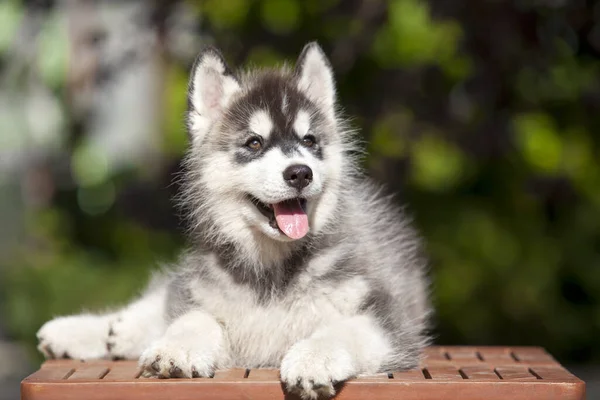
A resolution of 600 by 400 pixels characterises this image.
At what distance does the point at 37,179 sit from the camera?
7938 mm

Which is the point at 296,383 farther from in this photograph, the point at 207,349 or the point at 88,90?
the point at 88,90

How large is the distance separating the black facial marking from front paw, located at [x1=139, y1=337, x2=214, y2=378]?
2.72 feet

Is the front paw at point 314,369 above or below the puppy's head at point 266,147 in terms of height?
below

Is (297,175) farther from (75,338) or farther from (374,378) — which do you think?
(75,338)

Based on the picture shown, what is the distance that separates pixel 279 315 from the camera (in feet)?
12.0

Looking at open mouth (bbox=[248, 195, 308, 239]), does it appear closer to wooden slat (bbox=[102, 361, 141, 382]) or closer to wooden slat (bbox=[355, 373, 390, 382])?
wooden slat (bbox=[355, 373, 390, 382])

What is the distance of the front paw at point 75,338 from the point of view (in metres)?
4.14

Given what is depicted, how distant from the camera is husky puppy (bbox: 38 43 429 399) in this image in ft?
11.5

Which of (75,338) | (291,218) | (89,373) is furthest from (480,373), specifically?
(75,338)

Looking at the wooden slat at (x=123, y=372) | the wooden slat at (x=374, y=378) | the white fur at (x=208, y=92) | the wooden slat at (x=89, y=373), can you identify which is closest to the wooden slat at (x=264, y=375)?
the wooden slat at (x=374, y=378)

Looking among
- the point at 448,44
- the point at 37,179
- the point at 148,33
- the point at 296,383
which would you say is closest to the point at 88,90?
the point at 148,33

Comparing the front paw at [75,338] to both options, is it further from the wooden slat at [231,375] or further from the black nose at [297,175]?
the black nose at [297,175]

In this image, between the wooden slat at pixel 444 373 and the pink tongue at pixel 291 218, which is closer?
the wooden slat at pixel 444 373

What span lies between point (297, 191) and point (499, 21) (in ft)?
10.6
